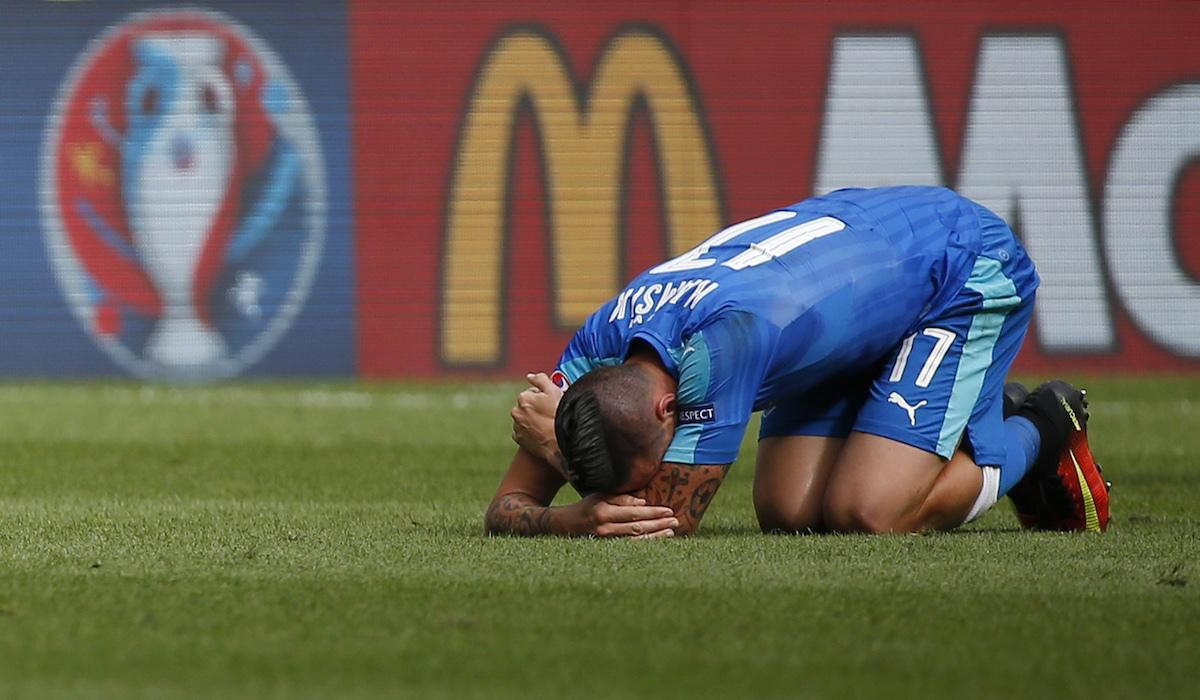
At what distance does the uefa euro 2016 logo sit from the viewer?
13188 millimetres

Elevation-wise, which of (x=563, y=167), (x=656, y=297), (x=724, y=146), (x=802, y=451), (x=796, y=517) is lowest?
(x=563, y=167)

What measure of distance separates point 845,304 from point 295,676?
203 cm

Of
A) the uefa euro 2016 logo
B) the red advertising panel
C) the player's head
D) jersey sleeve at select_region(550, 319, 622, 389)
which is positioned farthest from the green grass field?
the red advertising panel

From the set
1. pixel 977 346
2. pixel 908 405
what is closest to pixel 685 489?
pixel 908 405

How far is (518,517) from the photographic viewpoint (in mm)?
4762

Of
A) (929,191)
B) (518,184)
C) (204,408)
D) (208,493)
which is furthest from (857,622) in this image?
(518,184)

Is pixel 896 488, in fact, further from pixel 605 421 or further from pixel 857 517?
pixel 605 421

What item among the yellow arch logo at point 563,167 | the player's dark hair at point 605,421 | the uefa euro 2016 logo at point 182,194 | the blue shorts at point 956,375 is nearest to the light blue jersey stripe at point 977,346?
the blue shorts at point 956,375

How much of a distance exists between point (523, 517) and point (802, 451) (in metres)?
0.89

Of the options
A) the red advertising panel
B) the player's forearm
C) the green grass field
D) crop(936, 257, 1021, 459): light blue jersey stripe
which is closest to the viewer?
the green grass field

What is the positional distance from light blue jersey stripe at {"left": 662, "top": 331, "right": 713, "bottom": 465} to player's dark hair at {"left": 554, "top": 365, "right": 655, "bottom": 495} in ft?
0.22

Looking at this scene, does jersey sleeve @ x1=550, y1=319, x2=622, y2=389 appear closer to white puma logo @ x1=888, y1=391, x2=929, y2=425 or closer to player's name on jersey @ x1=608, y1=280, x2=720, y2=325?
player's name on jersey @ x1=608, y1=280, x2=720, y2=325

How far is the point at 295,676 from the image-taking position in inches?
119

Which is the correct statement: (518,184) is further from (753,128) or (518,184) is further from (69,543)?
(69,543)
